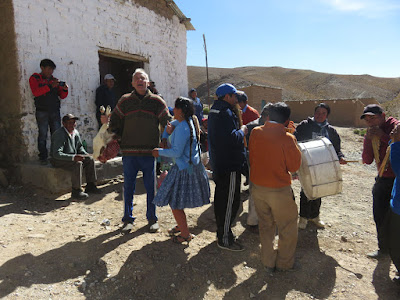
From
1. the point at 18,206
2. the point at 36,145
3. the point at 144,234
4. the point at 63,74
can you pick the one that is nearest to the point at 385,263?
the point at 144,234

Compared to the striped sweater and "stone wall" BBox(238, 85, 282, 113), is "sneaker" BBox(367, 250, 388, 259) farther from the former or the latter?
"stone wall" BBox(238, 85, 282, 113)

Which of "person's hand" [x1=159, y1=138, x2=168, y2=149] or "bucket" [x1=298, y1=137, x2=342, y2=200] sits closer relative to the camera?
"bucket" [x1=298, y1=137, x2=342, y2=200]

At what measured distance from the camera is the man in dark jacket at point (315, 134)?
3.74m

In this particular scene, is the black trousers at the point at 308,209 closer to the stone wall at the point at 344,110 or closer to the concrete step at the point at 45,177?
the concrete step at the point at 45,177

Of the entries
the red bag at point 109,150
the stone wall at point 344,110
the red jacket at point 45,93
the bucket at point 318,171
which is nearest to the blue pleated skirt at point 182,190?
the bucket at point 318,171

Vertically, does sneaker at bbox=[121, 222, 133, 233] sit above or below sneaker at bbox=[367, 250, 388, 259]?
above

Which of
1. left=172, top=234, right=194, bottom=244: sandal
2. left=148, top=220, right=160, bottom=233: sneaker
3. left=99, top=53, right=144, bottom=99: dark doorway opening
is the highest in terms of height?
left=99, top=53, right=144, bottom=99: dark doorway opening

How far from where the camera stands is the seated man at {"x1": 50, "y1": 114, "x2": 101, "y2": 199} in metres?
4.41

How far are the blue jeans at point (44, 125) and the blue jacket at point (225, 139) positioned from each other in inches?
127

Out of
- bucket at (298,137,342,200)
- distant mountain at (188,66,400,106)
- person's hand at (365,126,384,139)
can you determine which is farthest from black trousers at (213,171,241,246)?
distant mountain at (188,66,400,106)

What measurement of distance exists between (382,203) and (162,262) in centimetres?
244

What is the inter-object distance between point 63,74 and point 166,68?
3.00 meters

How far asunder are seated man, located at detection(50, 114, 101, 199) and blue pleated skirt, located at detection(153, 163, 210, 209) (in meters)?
2.03

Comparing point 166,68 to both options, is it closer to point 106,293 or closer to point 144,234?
point 144,234
